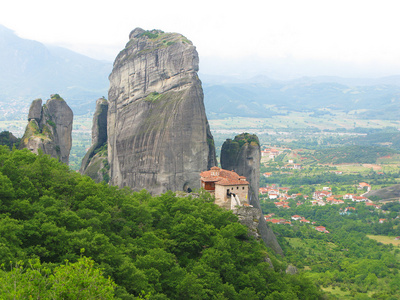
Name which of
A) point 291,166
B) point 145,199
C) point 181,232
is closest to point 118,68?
point 145,199

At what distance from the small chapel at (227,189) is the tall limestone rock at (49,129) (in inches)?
612

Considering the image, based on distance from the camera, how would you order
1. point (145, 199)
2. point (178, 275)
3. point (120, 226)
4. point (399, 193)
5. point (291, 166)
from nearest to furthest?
1. point (178, 275)
2. point (120, 226)
3. point (145, 199)
4. point (399, 193)
5. point (291, 166)

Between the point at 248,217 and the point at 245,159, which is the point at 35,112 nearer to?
the point at 245,159

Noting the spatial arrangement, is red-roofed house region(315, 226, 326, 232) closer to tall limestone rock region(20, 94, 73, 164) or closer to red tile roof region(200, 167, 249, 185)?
red tile roof region(200, 167, 249, 185)

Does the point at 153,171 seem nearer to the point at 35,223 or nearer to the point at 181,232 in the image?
the point at 181,232

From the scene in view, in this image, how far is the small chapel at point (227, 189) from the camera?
4284cm

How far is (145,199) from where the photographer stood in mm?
43125

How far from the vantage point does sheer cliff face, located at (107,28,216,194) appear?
57.4 meters

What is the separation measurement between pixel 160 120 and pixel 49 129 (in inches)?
475

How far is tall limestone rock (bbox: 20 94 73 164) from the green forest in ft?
47.5

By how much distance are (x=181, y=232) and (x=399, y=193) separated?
78285 millimetres

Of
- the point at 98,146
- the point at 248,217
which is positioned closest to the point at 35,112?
the point at 98,146

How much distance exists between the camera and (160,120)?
193 feet

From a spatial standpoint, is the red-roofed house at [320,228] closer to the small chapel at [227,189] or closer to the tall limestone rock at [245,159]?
the tall limestone rock at [245,159]
